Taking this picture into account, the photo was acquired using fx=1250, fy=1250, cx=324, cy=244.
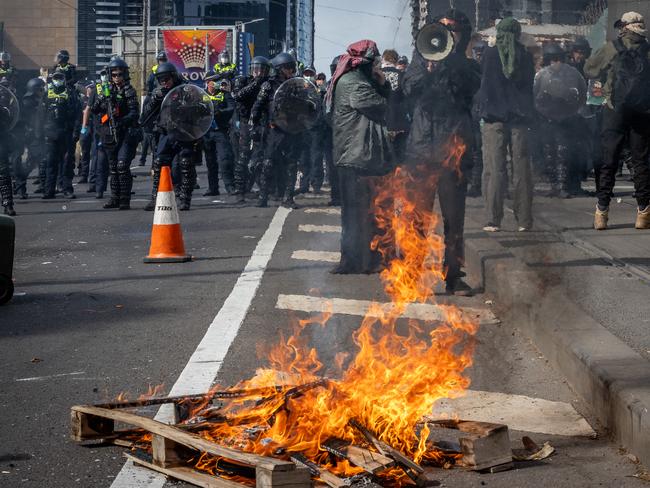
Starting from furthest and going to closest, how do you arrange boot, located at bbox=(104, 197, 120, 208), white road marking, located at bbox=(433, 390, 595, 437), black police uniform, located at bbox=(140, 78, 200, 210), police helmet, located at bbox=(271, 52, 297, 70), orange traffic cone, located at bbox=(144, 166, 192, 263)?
boot, located at bbox=(104, 197, 120, 208) → police helmet, located at bbox=(271, 52, 297, 70) → black police uniform, located at bbox=(140, 78, 200, 210) → orange traffic cone, located at bbox=(144, 166, 192, 263) → white road marking, located at bbox=(433, 390, 595, 437)

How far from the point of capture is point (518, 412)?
5699mm

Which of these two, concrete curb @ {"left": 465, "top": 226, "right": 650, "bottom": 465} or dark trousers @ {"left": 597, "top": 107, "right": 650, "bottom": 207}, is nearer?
concrete curb @ {"left": 465, "top": 226, "right": 650, "bottom": 465}

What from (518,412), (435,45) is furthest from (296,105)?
(518,412)

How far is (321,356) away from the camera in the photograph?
6891 mm

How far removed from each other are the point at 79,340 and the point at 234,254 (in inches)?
180

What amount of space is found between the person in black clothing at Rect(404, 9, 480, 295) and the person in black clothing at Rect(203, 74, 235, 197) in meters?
10.4

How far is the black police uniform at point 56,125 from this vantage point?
760 inches

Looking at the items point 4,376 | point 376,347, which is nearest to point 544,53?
point 376,347

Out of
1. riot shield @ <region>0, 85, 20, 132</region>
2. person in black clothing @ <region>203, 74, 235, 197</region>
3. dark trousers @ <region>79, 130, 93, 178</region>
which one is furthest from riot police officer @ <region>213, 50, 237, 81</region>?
riot shield @ <region>0, 85, 20, 132</region>

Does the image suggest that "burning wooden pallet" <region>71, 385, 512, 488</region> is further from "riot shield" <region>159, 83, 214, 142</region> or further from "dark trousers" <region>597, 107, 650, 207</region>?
"riot shield" <region>159, 83, 214, 142</region>

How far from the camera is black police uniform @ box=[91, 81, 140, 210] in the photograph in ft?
56.2


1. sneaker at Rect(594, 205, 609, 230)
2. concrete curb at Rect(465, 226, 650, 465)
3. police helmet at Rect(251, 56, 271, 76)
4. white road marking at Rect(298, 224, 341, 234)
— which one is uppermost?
police helmet at Rect(251, 56, 271, 76)

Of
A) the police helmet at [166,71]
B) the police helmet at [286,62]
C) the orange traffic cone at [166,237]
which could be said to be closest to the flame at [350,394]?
the orange traffic cone at [166,237]

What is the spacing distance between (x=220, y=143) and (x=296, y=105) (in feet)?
14.1
